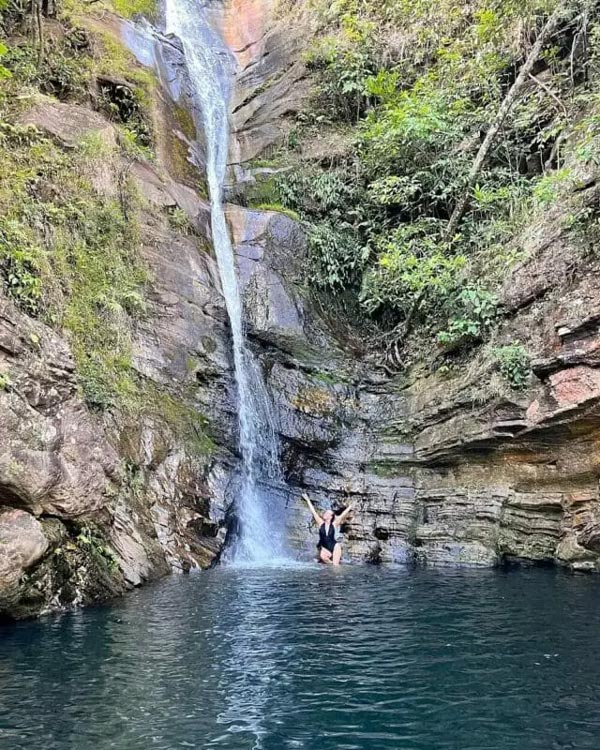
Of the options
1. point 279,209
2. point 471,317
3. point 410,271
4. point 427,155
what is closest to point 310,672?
point 471,317

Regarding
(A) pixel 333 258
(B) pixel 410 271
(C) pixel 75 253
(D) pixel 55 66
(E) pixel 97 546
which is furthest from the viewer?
(A) pixel 333 258

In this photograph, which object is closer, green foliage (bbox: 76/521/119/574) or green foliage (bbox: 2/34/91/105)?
green foliage (bbox: 76/521/119/574)

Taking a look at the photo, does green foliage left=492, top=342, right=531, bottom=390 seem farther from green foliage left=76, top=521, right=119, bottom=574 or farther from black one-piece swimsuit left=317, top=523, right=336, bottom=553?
green foliage left=76, top=521, right=119, bottom=574

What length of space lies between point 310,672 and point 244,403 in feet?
27.3

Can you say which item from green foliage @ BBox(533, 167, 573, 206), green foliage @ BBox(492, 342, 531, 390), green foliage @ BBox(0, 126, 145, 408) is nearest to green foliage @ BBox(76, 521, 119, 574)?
green foliage @ BBox(0, 126, 145, 408)

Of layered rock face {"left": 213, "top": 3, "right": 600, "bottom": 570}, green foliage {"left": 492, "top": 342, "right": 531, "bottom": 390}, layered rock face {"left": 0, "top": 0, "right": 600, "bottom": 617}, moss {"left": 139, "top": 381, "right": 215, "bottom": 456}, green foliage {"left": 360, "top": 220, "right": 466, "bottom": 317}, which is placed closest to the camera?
layered rock face {"left": 0, "top": 0, "right": 600, "bottom": 617}

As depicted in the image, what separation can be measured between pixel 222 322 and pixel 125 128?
6.16m

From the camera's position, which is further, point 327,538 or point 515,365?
point 327,538

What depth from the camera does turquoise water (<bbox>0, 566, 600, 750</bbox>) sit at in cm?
446

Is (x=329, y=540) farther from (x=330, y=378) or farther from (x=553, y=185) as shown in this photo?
(x=553, y=185)

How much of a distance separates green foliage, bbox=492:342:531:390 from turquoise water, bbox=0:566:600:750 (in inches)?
148

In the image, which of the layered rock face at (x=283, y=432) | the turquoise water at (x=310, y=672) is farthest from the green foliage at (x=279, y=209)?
the turquoise water at (x=310, y=672)

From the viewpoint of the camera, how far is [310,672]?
570 centimetres

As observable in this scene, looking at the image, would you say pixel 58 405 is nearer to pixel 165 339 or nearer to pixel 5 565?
pixel 5 565
